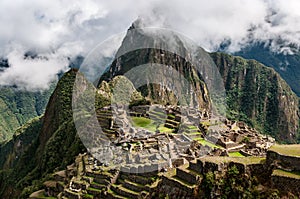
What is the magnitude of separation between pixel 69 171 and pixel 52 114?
68.2m

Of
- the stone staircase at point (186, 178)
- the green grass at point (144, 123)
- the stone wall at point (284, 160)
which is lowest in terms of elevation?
the stone staircase at point (186, 178)

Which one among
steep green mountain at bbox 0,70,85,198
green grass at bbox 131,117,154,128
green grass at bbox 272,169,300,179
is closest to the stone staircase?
green grass at bbox 272,169,300,179

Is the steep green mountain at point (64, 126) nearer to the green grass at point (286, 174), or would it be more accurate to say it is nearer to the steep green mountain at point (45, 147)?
the steep green mountain at point (45, 147)

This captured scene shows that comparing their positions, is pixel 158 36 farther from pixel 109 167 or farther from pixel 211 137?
pixel 109 167

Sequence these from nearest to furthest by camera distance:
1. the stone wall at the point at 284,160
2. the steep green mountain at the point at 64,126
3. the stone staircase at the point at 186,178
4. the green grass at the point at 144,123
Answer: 1. the stone wall at the point at 284,160
2. the stone staircase at the point at 186,178
3. the green grass at the point at 144,123
4. the steep green mountain at the point at 64,126

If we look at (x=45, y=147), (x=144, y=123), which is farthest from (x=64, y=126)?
(x=144, y=123)

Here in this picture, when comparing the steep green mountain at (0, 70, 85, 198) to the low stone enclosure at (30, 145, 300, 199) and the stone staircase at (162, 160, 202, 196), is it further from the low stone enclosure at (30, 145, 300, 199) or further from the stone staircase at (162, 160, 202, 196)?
the stone staircase at (162, 160, 202, 196)

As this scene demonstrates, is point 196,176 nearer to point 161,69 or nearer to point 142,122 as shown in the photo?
point 142,122

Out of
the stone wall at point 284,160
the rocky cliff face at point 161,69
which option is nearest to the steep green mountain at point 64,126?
the rocky cliff face at point 161,69

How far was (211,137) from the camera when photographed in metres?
39.4

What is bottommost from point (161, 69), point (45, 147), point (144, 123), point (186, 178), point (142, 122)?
point (186, 178)

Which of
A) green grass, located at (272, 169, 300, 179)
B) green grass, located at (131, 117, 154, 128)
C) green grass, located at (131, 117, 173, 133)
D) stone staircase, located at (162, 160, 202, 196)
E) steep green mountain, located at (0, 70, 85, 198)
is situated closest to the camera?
Result: green grass, located at (272, 169, 300, 179)

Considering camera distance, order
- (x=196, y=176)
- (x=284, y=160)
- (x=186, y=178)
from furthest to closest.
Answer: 1. (x=186, y=178)
2. (x=196, y=176)
3. (x=284, y=160)

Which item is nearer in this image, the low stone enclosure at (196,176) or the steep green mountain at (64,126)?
the low stone enclosure at (196,176)
